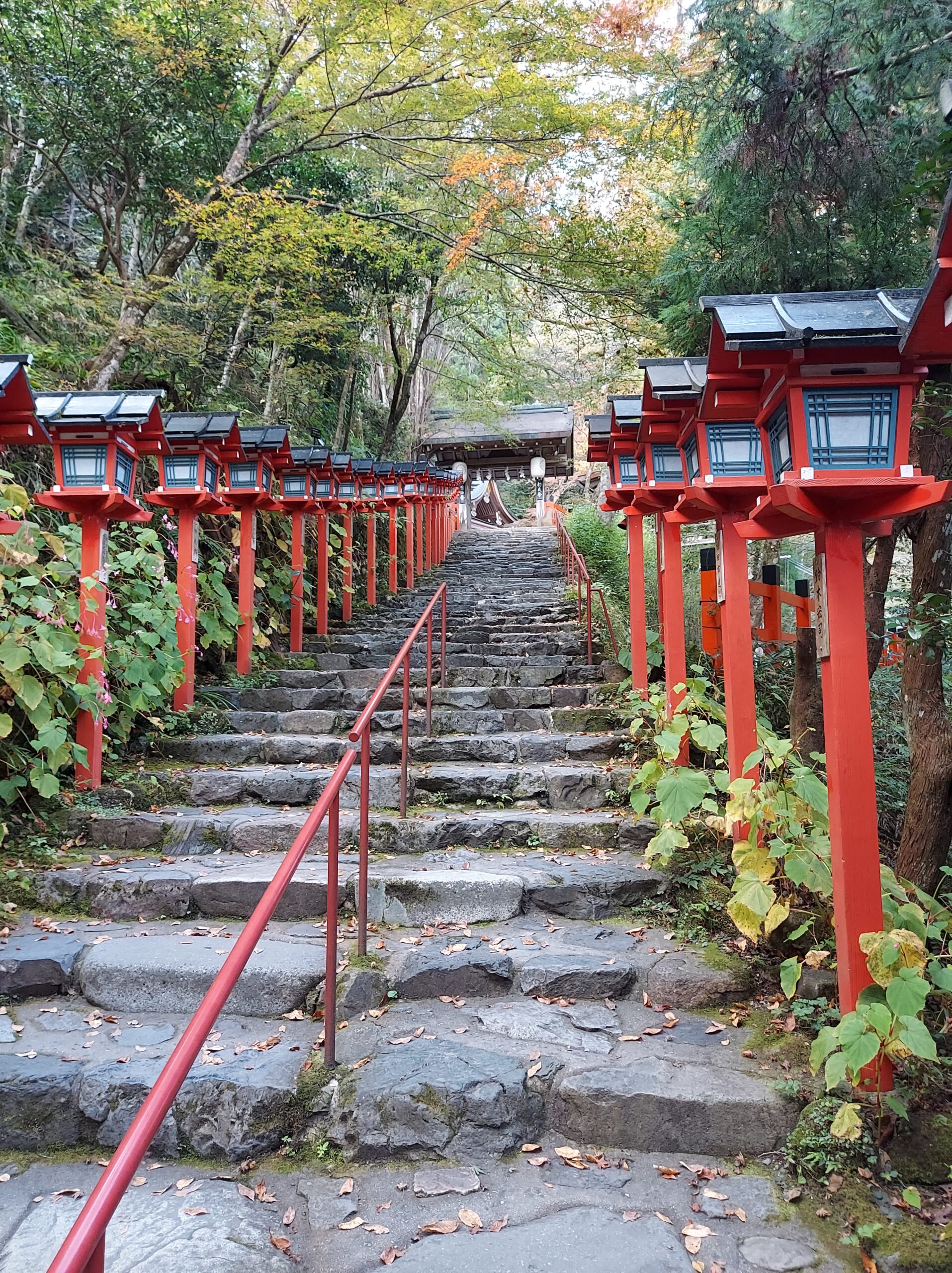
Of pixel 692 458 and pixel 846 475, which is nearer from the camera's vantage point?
pixel 846 475

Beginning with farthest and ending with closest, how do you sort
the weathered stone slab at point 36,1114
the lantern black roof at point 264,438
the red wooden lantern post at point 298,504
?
the red wooden lantern post at point 298,504 → the lantern black roof at point 264,438 → the weathered stone slab at point 36,1114

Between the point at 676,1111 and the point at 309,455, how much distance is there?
7234 mm

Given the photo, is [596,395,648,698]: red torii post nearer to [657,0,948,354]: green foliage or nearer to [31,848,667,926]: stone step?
[657,0,948,354]: green foliage

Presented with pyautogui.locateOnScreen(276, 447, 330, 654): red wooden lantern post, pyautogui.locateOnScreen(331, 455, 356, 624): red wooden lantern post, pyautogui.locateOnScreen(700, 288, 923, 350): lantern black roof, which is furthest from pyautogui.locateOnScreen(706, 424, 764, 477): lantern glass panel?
pyautogui.locateOnScreen(331, 455, 356, 624): red wooden lantern post

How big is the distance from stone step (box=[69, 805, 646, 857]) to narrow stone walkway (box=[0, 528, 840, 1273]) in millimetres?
14

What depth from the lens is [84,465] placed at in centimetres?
470

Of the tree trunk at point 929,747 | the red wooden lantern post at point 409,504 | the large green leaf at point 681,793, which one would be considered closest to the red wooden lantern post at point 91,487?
the large green leaf at point 681,793

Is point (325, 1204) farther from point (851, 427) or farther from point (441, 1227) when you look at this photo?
point (851, 427)

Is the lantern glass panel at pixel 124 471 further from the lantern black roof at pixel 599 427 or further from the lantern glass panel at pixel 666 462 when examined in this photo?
the lantern black roof at pixel 599 427

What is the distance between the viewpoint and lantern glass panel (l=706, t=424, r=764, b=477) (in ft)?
12.5

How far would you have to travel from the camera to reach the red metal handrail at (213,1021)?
1092 millimetres

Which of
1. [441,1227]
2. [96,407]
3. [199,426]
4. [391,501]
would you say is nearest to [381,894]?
[441,1227]

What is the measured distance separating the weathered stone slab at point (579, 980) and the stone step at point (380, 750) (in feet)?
7.42

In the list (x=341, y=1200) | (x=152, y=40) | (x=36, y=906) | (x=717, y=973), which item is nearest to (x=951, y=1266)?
(x=717, y=973)
